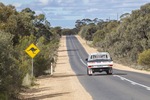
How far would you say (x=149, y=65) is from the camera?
2494 inches

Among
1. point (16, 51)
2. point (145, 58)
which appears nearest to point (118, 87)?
point (16, 51)

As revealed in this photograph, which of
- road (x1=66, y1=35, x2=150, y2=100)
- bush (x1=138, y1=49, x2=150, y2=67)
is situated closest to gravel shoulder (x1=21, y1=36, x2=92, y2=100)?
road (x1=66, y1=35, x2=150, y2=100)

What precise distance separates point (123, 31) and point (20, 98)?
63.3m

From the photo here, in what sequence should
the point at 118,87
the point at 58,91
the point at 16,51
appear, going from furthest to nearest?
1. the point at 16,51
2. the point at 118,87
3. the point at 58,91

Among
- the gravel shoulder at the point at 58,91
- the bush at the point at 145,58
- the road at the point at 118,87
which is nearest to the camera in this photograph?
the road at the point at 118,87

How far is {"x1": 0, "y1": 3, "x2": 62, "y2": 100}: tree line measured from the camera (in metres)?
18.0

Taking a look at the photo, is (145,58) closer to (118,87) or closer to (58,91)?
(118,87)

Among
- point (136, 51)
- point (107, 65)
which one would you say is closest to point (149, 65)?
point (136, 51)

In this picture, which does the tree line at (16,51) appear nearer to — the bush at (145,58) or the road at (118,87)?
the road at (118,87)

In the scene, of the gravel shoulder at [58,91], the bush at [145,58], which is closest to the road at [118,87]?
the gravel shoulder at [58,91]

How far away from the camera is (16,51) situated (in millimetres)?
23094

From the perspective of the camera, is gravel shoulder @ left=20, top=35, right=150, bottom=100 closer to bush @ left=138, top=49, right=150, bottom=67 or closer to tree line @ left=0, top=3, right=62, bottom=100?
tree line @ left=0, top=3, right=62, bottom=100

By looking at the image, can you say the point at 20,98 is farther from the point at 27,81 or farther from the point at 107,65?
the point at 107,65

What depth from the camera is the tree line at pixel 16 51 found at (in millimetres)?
18047
